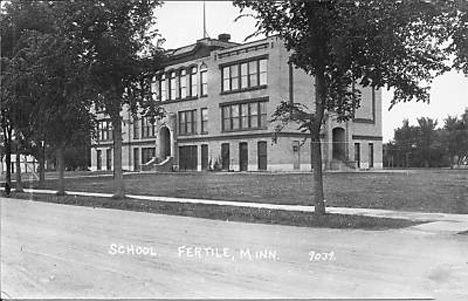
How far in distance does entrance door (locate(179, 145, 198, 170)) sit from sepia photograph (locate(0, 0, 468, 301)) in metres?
0.03

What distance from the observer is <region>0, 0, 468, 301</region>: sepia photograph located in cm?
409

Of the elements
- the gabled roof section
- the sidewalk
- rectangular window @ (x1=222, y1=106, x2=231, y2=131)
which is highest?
the gabled roof section

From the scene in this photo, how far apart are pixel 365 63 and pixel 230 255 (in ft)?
11.8

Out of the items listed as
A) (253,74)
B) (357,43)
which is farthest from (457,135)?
(253,74)

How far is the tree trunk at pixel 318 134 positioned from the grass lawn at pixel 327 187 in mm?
392

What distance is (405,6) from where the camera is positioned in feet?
19.6

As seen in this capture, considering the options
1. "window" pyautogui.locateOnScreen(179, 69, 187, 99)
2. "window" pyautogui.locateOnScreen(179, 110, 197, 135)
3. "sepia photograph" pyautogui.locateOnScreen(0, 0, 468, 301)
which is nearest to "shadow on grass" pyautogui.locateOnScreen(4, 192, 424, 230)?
"sepia photograph" pyautogui.locateOnScreen(0, 0, 468, 301)

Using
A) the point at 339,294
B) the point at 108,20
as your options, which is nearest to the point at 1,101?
the point at 108,20

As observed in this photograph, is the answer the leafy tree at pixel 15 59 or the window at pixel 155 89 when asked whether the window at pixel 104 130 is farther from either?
the leafy tree at pixel 15 59

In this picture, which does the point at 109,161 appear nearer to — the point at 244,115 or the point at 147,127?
the point at 147,127

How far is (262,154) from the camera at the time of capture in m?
7.09

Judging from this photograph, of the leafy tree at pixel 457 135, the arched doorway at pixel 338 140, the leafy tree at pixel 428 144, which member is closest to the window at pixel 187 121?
the leafy tree at pixel 428 144

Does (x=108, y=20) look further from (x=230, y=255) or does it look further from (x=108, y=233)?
(x=230, y=255)

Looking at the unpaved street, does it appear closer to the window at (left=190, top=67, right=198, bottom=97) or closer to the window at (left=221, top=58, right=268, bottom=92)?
the window at (left=190, top=67, right=198, bottom=97)
